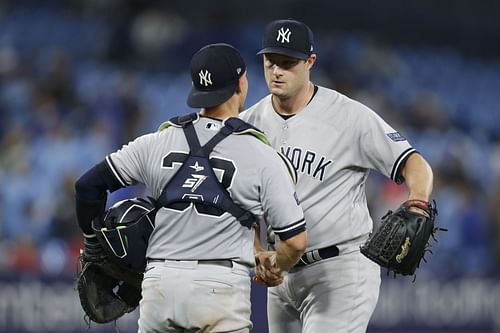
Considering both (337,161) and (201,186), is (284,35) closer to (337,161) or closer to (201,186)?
(337,161)

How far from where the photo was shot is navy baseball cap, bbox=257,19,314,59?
4922 mm

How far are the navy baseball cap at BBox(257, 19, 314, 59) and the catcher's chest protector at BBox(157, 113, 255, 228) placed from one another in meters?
0.64

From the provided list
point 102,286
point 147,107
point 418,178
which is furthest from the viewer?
point 147,107

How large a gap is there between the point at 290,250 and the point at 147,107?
8.06 m

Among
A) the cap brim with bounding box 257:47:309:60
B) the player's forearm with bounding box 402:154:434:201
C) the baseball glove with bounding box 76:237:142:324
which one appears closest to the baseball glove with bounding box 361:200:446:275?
the player's forearm with bounding box 402:154:434:201

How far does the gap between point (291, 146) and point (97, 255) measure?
1062 mm

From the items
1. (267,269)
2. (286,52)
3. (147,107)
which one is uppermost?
(147,107)

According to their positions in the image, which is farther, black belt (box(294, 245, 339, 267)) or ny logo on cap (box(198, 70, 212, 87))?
black belt (box(294, 245, 339, 267))

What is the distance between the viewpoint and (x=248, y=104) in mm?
12523

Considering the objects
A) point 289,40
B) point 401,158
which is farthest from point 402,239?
point 289,40

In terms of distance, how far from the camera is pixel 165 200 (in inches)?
175

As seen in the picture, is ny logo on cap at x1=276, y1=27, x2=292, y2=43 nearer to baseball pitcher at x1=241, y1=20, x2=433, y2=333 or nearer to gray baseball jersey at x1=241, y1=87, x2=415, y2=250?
baseball pitcher at x1=241, y1=20, x2=433, y2=333

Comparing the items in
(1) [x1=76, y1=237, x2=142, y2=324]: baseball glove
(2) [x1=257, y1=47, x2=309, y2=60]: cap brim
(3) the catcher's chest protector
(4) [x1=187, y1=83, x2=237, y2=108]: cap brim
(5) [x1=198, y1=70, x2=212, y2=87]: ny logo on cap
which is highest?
(2) [x1=257, y1=47, x2=309, y2=60]: cap brim

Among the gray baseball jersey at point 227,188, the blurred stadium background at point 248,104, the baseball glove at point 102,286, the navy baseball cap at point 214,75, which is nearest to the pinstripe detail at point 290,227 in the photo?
the gray baseball jersey at point 227,188
